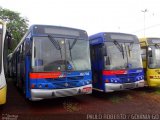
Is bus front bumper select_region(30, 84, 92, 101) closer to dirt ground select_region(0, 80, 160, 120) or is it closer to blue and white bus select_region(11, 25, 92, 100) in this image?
blue and white bus select_region(11, 25, 92, 100)

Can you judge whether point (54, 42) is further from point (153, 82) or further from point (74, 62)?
point (153, 82)

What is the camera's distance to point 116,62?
10.9 metres

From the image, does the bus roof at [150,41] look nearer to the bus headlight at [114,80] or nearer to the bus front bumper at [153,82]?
the bus front bumper at [153,82]

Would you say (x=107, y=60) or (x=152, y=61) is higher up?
(x=107, y=60)

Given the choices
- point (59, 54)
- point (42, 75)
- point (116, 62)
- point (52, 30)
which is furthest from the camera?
point (116, 62)

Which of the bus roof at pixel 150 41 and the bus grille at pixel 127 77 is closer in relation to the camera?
the bus grille at pixel 127 77

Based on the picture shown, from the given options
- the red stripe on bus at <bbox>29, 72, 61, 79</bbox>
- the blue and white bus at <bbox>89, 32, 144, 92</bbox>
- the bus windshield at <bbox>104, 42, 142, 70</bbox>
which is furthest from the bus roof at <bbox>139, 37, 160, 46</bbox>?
the red stripe on bus at <bbox>29, 72, 61, 79</bbox>

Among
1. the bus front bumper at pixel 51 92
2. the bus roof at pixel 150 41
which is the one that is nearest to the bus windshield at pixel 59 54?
the bus front bumper at pixel 51 92

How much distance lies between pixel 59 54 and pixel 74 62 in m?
0.67

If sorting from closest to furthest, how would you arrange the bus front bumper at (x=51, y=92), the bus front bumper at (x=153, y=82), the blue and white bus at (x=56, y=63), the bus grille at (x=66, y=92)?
the bus front bumper at (x=51, y=92)
the blue and white bus at (x=56, y=63)
the bus grille at (x=66, y=92)
the bus front bumper at (x=153, y=82)

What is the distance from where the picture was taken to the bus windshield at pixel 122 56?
35.4 feet

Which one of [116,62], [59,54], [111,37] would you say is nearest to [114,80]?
[116,62]

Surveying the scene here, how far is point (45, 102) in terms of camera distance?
1057 cm

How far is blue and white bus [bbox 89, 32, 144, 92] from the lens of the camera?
1066cm
